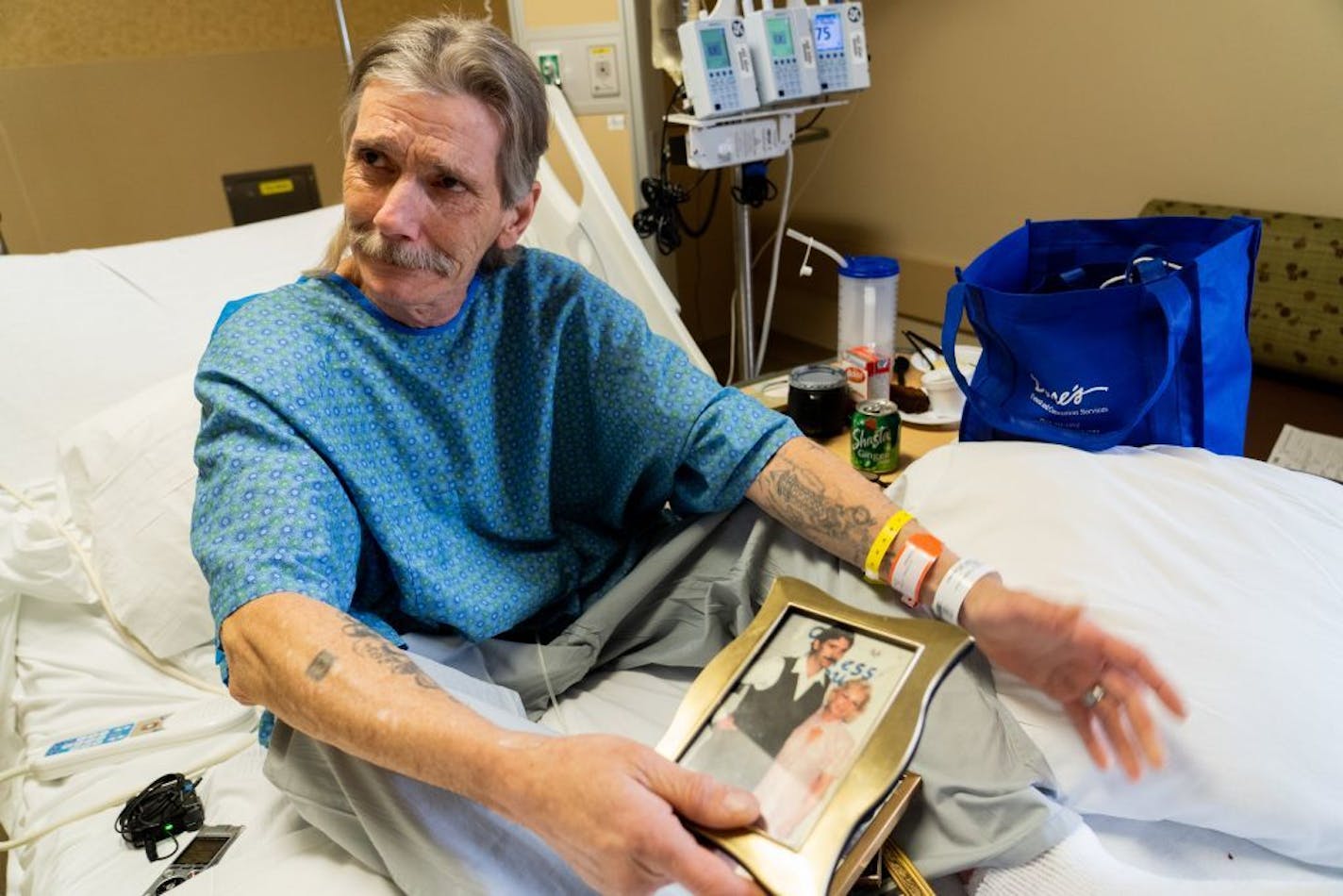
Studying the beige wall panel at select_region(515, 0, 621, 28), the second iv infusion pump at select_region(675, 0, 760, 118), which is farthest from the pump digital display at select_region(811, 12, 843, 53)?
the beige wall panel at select_region(515, 0, 621, 28)

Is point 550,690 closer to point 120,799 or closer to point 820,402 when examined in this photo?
point 120,799

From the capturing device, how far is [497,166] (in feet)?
3.49

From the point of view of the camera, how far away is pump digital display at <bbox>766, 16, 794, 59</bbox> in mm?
1827

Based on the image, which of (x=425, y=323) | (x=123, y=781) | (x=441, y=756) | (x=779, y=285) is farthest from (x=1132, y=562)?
(x=779, y=285)

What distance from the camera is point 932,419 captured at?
1.56 metres

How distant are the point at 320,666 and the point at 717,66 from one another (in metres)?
1.48

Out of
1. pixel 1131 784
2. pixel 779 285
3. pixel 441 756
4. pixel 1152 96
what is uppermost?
pixel 1152 96

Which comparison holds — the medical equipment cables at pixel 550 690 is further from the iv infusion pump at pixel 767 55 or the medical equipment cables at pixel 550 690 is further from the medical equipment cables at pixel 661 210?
the medical equipment cables at pixel 661 210

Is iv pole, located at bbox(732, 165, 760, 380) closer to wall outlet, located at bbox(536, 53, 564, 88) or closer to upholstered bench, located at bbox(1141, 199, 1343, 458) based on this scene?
wall outlet, located at bbox(536, 53, 564, 88)

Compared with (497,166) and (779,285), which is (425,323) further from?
(779,285)

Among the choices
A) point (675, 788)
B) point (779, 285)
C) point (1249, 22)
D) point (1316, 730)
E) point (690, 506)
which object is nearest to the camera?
point (675, 788)

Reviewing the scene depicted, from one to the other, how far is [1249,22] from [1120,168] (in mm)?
421

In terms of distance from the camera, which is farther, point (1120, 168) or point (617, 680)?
point (1120, 168)

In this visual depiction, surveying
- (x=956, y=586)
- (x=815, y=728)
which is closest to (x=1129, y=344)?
(x=956, y=586)
